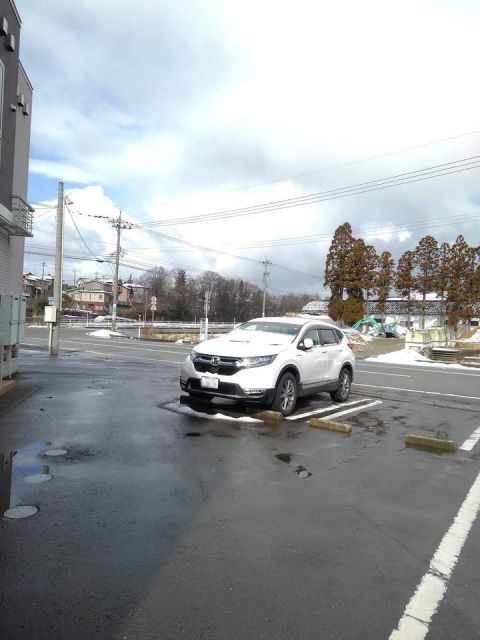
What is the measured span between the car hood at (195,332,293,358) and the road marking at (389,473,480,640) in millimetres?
4168

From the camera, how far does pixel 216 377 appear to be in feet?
27.0

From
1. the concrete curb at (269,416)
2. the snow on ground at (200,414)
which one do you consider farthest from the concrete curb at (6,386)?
the concrete curb at (269,416)

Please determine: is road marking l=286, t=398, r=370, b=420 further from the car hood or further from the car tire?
the car tire

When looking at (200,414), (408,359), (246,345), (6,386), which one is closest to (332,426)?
(246,345)

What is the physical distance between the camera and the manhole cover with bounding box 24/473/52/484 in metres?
4.76

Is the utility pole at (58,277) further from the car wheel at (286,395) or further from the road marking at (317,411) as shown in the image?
the car wheel at (286,395)

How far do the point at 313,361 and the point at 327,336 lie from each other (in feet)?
3.80

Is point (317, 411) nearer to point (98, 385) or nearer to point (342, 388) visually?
point (342, 388)

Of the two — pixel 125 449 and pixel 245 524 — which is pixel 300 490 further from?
pixel 125 449

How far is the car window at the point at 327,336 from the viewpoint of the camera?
33.4 ft

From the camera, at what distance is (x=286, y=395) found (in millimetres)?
8602

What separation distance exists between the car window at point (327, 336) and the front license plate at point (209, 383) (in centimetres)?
286

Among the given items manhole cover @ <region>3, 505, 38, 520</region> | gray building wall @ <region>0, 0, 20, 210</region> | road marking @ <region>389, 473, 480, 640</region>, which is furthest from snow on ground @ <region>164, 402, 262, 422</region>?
gray building wall @ <region>0, 0, 20, 210</region>

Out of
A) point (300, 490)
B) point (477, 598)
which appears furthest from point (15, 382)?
point (477, 598)
